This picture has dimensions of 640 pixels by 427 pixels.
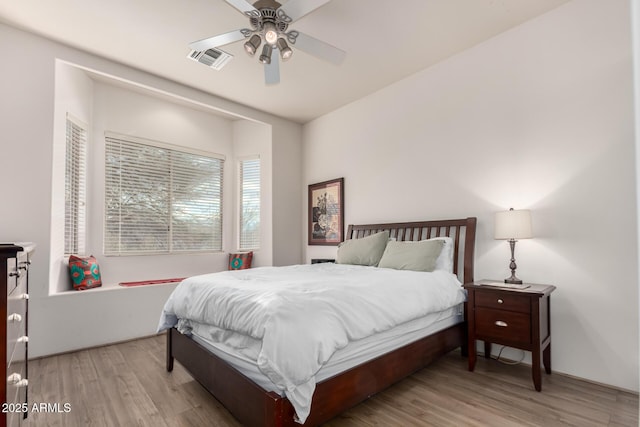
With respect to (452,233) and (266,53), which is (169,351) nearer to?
(266,53)

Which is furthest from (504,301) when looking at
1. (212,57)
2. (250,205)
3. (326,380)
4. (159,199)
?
(159,199)

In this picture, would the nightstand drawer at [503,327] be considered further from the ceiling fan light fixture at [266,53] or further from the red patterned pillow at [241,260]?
the red patterned pillow at [241,260]

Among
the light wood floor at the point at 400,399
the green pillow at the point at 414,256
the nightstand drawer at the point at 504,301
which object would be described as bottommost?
the light wood floor at the point at 400,399

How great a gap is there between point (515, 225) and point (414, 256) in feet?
2.82

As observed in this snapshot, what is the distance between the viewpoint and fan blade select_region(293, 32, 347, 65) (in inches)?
98.9

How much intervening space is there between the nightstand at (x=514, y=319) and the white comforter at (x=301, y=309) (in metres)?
0.21

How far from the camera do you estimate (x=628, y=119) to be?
2.33 meters

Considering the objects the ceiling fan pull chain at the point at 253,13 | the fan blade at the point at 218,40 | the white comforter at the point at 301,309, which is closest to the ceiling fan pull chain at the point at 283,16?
the ceiling fan pull chain at the point at 253,13

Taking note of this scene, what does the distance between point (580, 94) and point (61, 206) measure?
4.92 m

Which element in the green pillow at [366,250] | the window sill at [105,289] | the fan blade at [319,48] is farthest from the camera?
the green pillow at [366,250]

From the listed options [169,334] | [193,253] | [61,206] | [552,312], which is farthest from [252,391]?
[193,253]

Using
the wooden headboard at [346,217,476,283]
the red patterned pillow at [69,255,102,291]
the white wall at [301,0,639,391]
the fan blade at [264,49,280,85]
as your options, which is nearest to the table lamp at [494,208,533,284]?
the white wall at [301,0,639,391]

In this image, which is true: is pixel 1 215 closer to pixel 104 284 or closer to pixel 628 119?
pixel 104 284

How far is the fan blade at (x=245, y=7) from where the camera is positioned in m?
2.13
